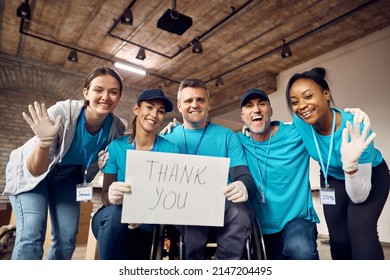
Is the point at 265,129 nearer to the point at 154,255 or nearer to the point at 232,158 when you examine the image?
the point at 232,158

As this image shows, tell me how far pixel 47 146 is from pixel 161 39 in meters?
3.03

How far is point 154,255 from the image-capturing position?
830 millimetres

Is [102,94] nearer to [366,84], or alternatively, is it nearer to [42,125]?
[42,125]

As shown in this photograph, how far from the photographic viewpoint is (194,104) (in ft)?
3.54

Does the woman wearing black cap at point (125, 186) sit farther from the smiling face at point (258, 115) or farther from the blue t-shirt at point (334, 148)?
the blue t-shirt at point (334, 148)

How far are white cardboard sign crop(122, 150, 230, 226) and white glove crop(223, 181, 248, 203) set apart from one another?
16mm

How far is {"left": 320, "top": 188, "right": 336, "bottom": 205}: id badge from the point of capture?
95 cm

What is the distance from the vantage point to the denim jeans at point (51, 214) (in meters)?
0.97

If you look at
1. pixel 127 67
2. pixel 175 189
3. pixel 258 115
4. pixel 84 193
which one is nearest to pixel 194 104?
pixel 258 115

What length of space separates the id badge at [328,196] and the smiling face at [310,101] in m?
0.26

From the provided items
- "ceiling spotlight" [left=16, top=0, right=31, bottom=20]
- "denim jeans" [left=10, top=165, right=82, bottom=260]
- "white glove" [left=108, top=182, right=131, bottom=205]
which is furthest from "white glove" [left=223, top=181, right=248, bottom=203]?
"ceiling spotlight" [left=16, top=0, right=31, bottom=20]

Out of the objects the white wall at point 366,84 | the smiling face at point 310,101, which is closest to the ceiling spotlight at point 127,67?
the white wall at point 366,84

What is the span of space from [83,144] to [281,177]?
2.63ft

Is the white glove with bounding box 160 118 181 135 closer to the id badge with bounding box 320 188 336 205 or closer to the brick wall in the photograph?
the id badge with bounding box 320 188 336 205
